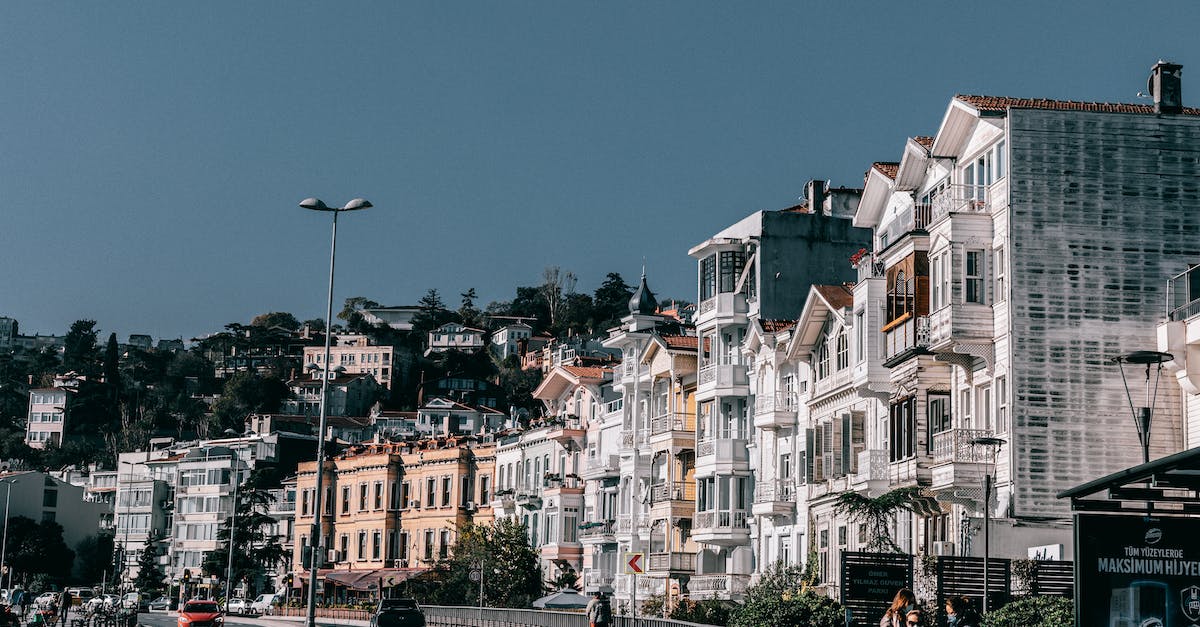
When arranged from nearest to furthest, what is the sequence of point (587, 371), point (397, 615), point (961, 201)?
1. point (961, 201)
2. point (397, 615)
3. point (587, 371)

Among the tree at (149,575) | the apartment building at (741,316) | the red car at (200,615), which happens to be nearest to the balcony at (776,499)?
the apartment building at (741,316)

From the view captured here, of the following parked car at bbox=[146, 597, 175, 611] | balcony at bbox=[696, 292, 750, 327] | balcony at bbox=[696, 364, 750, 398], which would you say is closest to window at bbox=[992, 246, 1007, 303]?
balcony at bbox=[696, 364, 750, 398]

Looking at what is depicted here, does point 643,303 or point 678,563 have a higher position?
point 643,303

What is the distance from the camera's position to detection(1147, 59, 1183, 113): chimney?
139ft

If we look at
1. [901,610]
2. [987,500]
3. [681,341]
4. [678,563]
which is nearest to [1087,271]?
[987,500]

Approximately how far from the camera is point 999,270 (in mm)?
41844

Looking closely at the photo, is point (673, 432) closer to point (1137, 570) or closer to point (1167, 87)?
point (1167, 87)

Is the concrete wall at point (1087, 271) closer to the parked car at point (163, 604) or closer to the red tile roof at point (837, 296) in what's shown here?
the red tile roof at point (837, 296)

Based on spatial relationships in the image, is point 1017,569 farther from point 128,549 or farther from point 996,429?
point 128,549

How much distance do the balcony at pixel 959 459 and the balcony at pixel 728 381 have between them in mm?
21207

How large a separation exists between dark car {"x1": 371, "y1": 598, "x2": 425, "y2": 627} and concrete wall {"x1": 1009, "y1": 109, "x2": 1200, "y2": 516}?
23438 mm

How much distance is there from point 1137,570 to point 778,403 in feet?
135

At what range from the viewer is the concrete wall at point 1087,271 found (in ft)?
131

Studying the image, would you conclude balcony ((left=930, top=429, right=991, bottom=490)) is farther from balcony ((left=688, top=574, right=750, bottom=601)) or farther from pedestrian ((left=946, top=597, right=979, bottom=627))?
balcony ((left=688, top=574, right=750, bottom=601))
